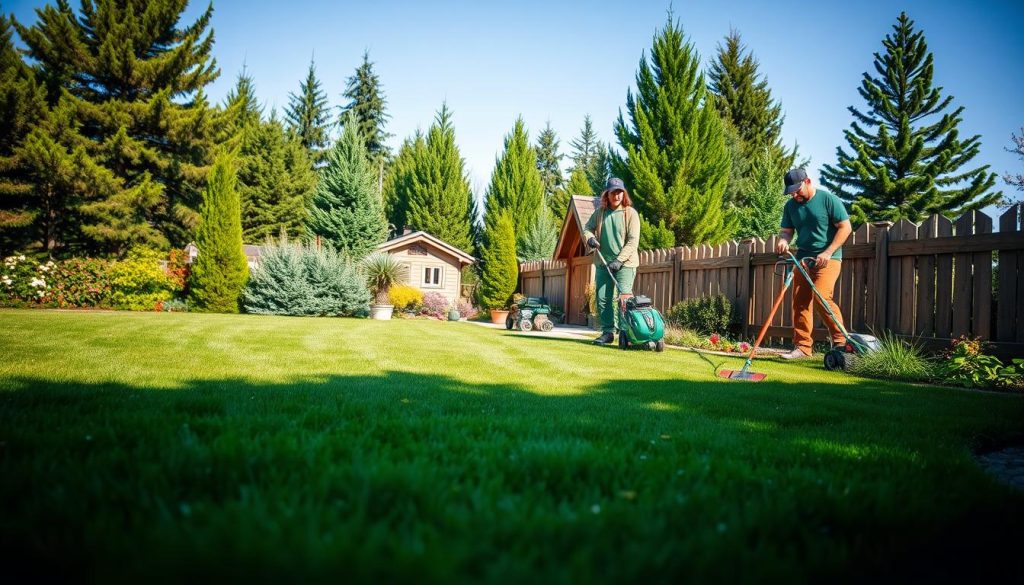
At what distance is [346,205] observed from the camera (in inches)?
1039

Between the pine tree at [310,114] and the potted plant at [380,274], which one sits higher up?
the pine tree at [310,114]

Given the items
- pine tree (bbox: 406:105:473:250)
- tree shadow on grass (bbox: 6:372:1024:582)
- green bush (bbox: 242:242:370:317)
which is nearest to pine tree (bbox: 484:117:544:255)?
pine tree (bbox: 406:105:473:250)

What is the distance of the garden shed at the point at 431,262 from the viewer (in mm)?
24234

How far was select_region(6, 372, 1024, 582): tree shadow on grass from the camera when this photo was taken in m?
1.06

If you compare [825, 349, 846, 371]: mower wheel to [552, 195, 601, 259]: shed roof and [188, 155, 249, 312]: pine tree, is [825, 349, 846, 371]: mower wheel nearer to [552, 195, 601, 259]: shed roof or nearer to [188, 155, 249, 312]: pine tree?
[552, 195, 601, 259]: shed roof

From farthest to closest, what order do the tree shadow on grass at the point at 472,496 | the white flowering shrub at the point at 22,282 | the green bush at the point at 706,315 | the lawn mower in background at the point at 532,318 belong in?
the white flowering shrub at the point at 22,282 < the lawn mower in background at the point at 532,318 < the green bush at the point at 706,315 < the tree shadow on grass at the point at 472,496

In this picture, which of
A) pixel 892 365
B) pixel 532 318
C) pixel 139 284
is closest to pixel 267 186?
pixel 139 284

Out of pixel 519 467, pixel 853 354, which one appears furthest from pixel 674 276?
pixel 519 467

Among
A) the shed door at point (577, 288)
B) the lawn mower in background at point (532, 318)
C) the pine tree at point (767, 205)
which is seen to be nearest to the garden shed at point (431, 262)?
the shed door at point (577, 288)

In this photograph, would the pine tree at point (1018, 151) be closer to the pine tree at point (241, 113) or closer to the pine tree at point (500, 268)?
the pine tree at point (500, 268)

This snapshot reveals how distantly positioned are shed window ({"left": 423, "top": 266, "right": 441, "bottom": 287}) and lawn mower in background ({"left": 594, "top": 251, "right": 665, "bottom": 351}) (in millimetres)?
18303

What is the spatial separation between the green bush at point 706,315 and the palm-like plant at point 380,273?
10.4 metres

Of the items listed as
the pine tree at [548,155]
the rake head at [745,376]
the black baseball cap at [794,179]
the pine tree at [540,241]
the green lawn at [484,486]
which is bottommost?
the rake head at [745,376]

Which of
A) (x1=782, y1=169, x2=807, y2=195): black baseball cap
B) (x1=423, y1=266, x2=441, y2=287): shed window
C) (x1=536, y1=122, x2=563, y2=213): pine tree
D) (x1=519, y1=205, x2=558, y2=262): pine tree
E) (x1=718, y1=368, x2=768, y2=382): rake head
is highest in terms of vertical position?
(x1=536, y1=122, x2=563, y2=213): pine tree
